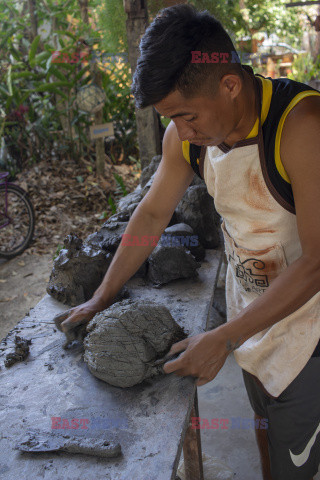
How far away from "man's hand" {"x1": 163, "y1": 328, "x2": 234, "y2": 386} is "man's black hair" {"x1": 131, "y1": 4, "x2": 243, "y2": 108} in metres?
0.72

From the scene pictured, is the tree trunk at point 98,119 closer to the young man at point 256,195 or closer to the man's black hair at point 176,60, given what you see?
the young man at point 256,195

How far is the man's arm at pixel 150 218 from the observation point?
64.2 inches

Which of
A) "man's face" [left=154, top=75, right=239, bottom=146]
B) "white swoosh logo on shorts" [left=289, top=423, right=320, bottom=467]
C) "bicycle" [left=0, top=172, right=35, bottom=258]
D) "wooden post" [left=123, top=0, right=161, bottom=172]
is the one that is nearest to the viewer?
"man's face" [left=154, top=75, right=239, bottom=146]

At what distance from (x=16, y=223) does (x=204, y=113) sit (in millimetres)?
4703

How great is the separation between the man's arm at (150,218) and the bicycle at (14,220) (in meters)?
3.62

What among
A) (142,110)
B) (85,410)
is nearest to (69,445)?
(85,410)

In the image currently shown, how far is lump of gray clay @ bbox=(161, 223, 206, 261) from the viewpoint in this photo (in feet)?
7.07

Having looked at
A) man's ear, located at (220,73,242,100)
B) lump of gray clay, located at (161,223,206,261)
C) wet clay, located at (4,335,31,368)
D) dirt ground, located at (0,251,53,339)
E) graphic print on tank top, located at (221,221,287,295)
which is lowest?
dirt ground, located at (0,251,53,339)

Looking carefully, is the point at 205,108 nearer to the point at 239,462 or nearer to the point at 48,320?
the point at 48,320

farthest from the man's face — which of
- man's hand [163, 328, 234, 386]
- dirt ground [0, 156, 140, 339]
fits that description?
dirt ground [0, 156, 140, 339]

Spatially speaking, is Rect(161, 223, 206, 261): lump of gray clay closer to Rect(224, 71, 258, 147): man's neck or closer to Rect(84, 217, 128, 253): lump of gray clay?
Rect(84, 217, 128, 253): lump of gray clay

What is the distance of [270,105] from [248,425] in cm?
201

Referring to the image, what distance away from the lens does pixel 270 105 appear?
1.28 metres

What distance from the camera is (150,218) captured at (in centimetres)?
175
